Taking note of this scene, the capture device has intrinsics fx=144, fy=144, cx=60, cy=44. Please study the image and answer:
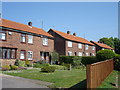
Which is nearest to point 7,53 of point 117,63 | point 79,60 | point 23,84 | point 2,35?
point 2,35

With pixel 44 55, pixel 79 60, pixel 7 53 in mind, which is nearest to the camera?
pixel 7 53

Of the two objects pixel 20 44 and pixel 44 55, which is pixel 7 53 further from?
pixel 44 55

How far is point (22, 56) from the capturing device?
24859 mm

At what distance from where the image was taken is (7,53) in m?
22.4

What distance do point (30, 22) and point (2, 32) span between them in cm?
1061

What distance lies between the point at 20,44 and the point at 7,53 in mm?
2955

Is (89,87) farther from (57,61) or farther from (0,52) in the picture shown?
(57,61)

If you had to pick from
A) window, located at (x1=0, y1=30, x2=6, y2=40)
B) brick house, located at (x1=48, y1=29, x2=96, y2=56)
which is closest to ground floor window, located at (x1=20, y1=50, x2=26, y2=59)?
window, located at (x1=0, y1=30, x2=6, y2=40)

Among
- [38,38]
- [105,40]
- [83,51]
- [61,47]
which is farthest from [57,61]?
[105,40]

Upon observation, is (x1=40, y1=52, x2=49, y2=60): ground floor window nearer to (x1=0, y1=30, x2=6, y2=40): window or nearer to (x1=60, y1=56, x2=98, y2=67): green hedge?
(x1=60, y1=56, x2=98, y2=67): green hedge

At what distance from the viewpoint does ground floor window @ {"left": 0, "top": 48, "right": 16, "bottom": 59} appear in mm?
21498

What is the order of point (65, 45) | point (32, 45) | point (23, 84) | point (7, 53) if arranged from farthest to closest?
point (65, 45)
point (32, 45)
point (7, 53)
point (23, 84)

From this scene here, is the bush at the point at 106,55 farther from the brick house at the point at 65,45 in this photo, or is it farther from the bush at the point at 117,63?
the brick house at the point at 65,45

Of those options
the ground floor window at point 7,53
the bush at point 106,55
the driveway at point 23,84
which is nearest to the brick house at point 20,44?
the ground floor window at point 7,53
